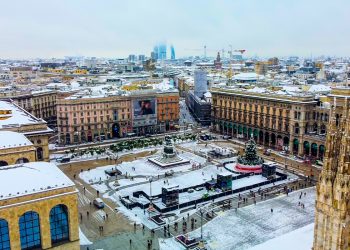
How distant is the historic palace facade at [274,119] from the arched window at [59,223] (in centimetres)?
7723

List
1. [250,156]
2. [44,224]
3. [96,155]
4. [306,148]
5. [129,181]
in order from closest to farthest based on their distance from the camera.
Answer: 1. [44,224]
2. [129,181]
3. [250,156]
4. [306,148]
5. [96,155]

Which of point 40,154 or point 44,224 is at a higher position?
point 44,224

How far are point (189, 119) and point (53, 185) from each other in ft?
422

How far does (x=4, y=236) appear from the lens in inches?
1724

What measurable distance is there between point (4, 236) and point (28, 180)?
7351 millimetres

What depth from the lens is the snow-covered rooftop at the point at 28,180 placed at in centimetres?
4525

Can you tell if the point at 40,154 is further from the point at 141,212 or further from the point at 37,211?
the point at 37,211

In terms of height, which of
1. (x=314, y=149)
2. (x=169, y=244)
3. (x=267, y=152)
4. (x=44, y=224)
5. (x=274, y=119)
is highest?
(x=274, y=119)

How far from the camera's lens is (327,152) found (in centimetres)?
2611

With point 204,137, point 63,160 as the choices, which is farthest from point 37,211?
point 204,137

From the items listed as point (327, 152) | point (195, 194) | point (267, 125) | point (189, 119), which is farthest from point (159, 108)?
point (327, 152)

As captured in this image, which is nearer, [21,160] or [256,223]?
[256,223]

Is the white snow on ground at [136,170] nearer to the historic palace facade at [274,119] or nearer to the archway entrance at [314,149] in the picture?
the historic palace facade at [274,119]

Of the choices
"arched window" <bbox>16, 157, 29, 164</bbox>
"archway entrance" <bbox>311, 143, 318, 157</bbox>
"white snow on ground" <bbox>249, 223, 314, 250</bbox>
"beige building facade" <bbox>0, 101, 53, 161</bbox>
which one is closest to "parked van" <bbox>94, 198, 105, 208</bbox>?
"arched window" <bbox>16, 157, 29, 164</bbox>
